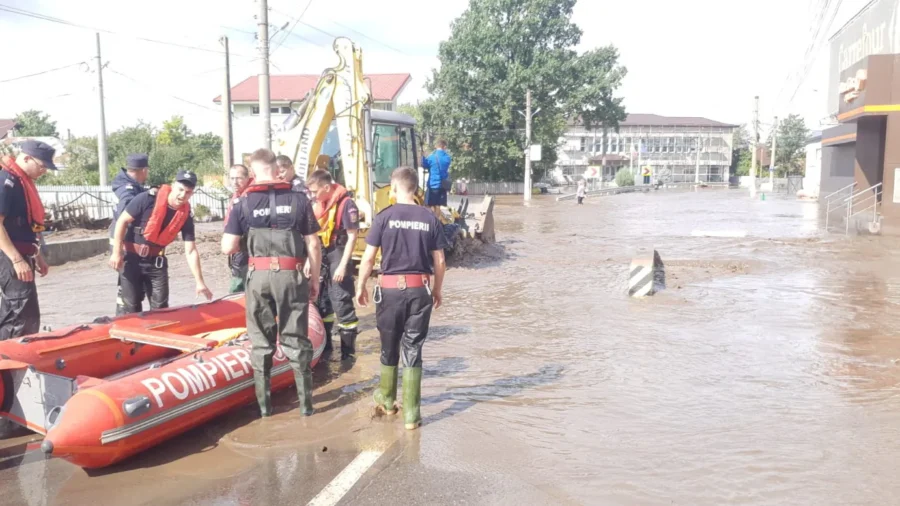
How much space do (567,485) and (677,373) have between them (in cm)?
285

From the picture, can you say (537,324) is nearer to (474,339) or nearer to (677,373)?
(474,339)

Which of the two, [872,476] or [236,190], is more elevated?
[236,190]

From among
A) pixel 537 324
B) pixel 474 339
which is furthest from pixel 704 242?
pixel 474 339

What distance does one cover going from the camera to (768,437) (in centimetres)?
489

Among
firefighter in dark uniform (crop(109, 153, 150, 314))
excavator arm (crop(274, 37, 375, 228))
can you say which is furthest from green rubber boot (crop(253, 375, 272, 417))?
excavator arm (crop(274, 37, 375, 228))

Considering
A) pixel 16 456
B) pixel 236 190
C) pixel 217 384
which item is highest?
pixel 236 190

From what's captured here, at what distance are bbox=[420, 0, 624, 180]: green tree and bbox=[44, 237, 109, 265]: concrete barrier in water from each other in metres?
36.9

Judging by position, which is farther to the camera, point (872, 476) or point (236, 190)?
point (236, 190)

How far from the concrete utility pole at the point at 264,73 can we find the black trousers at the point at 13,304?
1021cm

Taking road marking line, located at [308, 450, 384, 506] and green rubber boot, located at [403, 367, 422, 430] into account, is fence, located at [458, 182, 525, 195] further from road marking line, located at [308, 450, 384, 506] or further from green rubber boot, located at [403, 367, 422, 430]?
road marking line, located at [308, 450, 384, 506]

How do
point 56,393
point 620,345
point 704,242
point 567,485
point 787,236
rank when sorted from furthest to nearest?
point 787,236, point 704,242, point 620,345, point 56,393, point 567,485

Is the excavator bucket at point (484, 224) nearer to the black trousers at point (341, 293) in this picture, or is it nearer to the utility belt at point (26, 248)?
the black trousers at point (341, 293)

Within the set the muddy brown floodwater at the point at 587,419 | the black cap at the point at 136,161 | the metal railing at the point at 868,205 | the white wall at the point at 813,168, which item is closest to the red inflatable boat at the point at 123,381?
the muddy brown floodwater at the point at 587,419

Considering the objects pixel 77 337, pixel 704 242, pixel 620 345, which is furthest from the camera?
pixel 704 242
